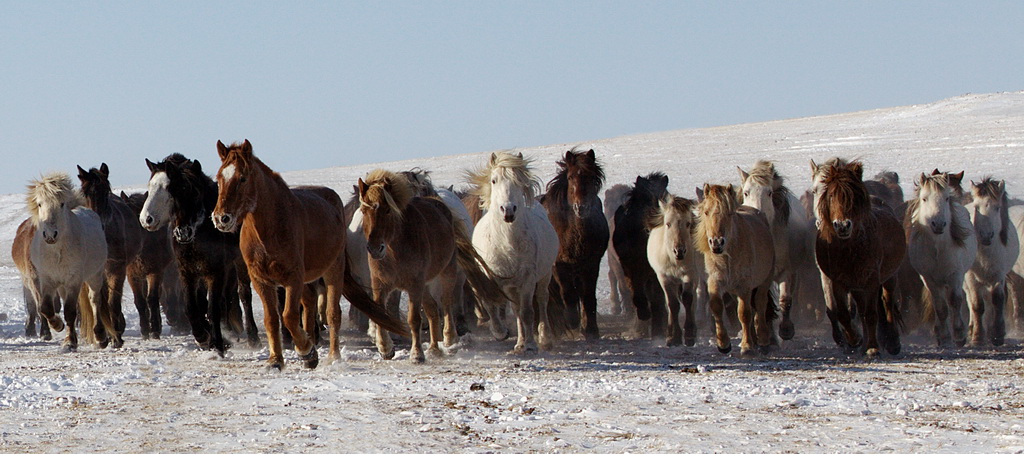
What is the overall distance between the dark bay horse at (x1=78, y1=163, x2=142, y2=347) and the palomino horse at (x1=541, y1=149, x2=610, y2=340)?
431cm

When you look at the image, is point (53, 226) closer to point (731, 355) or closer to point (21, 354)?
point (21, 354)

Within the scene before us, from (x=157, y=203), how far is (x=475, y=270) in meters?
2.82

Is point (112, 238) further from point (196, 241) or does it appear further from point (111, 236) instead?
point (196, 241)

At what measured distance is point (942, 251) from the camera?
38.3 ft

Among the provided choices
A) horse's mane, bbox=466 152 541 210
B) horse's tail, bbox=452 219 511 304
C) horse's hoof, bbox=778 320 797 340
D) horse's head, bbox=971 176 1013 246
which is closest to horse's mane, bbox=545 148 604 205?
horse's mane, bbox=466 152 541 210

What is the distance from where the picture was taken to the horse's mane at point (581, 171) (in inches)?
512

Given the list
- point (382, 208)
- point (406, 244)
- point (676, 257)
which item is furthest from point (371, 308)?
point (676, 257)

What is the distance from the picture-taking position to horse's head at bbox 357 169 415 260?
9812 mm

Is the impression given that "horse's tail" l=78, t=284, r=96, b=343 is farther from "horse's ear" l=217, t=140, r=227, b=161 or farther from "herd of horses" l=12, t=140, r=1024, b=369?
"horse's ear" l=217, t=140, r=227, b=161

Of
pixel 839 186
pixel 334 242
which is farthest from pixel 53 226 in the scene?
pixel 839 186

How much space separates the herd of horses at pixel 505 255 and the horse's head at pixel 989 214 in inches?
0.8

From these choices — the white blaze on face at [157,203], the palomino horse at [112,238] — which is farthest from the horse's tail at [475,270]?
the palomino horse at [112,238]

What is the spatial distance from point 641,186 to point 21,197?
3060 centimetres

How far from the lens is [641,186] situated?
13891mm
